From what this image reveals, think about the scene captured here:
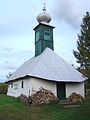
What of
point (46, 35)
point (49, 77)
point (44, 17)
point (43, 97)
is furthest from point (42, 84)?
point (44, 17)

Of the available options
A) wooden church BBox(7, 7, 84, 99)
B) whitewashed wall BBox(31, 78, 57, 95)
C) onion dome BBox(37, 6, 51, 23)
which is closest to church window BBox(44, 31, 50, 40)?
wooden church BBox(7, 7, 84, 99)

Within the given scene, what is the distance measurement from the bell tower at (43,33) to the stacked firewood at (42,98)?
5.81 meters

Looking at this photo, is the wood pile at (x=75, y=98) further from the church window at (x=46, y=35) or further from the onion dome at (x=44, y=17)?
the onion dome at (x=44, y=17)

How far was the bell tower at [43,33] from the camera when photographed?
63.0 ft

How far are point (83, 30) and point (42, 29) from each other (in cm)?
515

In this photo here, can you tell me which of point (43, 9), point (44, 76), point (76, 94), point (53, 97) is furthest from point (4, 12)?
point (43, 9)

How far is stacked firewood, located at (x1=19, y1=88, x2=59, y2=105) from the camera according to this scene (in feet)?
44.8

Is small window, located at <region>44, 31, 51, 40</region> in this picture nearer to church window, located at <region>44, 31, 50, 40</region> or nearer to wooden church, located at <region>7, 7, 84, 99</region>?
church window, located at <region>44, 31, 50, 40</region>

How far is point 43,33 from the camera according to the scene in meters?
19.7

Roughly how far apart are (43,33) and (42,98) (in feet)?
27.8

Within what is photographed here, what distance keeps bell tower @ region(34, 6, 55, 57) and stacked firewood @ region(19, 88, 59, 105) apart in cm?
581

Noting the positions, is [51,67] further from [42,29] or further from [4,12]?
[4,12]

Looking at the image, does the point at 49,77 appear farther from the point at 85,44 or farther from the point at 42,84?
the point at 85,44

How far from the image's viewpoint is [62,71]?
16.2 metres
